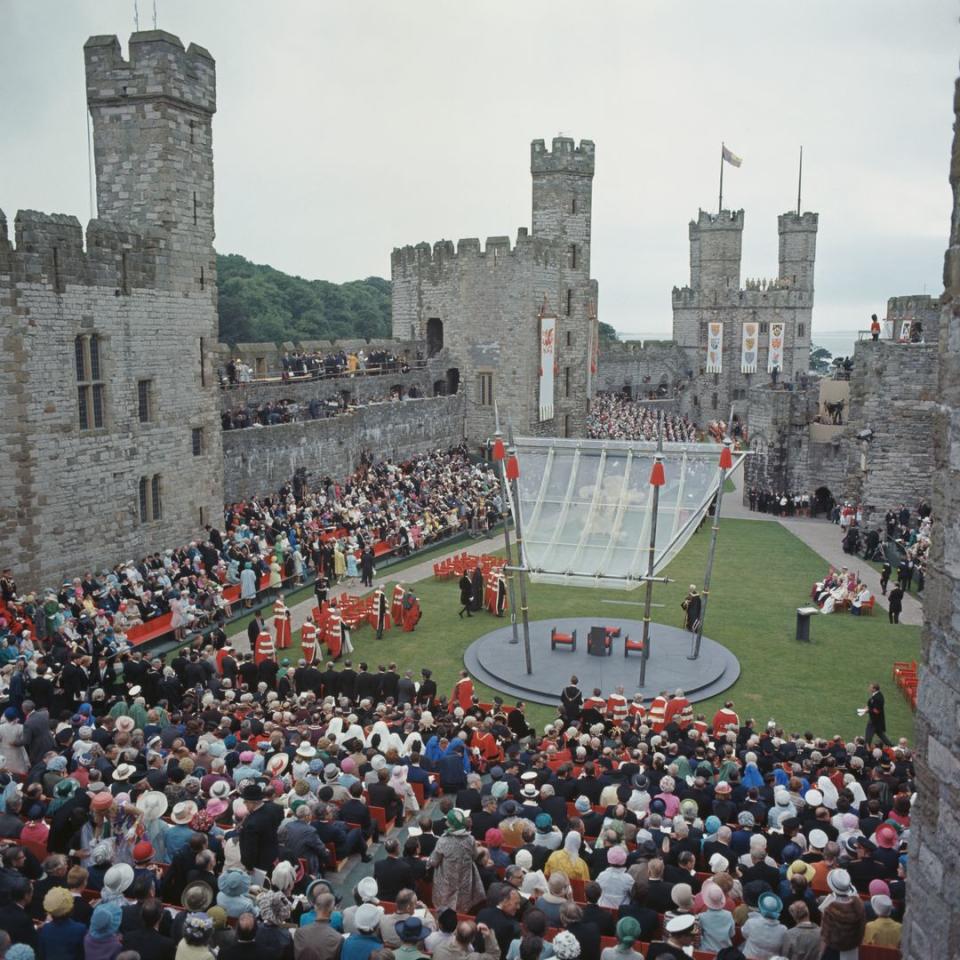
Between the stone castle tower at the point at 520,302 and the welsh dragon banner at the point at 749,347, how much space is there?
62.3 feet

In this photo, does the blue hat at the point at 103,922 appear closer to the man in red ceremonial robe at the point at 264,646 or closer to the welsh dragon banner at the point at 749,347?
the man in red ceremonial robe at the point at 264,646

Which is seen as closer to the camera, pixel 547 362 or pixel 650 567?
pixel 650 567

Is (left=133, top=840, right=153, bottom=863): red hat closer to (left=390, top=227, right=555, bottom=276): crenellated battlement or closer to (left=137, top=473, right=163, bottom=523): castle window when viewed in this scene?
(left=137, top=473, right=163, bottom=523): castle window

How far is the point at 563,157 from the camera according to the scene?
4109 centimetres

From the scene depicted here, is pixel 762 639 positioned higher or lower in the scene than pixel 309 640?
lower

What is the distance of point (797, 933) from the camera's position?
7.64m

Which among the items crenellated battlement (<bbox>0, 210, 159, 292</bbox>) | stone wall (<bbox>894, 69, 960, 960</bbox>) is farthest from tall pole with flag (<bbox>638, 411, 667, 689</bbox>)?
crenellated battlement (<bbox>0, 210, 159, 292</bbox>)

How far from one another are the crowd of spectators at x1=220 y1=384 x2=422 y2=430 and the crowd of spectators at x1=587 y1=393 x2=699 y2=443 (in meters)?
13.5

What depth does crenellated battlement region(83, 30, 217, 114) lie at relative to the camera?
75.0 ft

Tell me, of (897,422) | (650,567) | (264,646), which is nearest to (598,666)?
(650,567)

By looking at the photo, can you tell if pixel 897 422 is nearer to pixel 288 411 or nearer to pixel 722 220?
pixel 288 411

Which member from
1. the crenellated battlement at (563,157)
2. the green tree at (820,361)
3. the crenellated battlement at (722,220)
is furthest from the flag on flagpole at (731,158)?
the green tree at (820,361)

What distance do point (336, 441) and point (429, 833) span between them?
24.6 meters

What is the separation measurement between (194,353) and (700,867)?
19.4 metres
